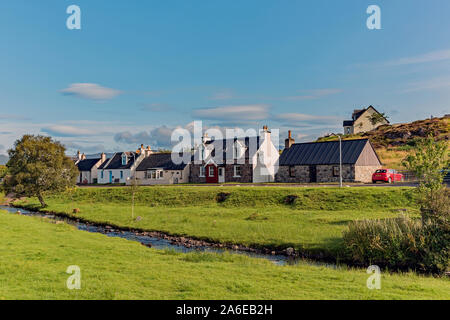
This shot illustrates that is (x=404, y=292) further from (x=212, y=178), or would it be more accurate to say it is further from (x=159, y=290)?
(x=212, y=178)

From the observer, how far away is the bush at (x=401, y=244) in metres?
18.2

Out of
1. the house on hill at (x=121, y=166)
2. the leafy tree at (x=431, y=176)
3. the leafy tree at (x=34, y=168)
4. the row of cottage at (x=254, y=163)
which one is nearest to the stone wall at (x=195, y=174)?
the row of cottage at (x=254, y=163)

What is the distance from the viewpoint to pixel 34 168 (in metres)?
46.7

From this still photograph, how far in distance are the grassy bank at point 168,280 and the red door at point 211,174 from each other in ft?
146

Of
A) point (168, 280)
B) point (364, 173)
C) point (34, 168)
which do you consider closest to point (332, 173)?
point (364, 173)

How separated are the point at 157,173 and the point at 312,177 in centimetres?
2966

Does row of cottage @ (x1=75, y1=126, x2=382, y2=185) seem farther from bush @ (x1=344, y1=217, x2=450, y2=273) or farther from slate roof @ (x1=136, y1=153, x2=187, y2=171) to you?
bush @ (x1=344, y1=217, x2=450, y2=273)

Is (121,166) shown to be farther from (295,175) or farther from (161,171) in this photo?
(295,175)

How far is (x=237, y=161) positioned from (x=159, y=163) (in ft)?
57.9

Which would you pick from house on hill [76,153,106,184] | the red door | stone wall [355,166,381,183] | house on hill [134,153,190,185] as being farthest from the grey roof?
house on hill [76,153,106,184]

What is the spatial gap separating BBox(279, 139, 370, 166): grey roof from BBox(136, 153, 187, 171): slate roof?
19.8m

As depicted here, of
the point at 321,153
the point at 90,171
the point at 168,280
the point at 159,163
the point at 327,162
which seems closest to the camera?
the point at 168,280

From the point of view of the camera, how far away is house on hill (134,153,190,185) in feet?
220
